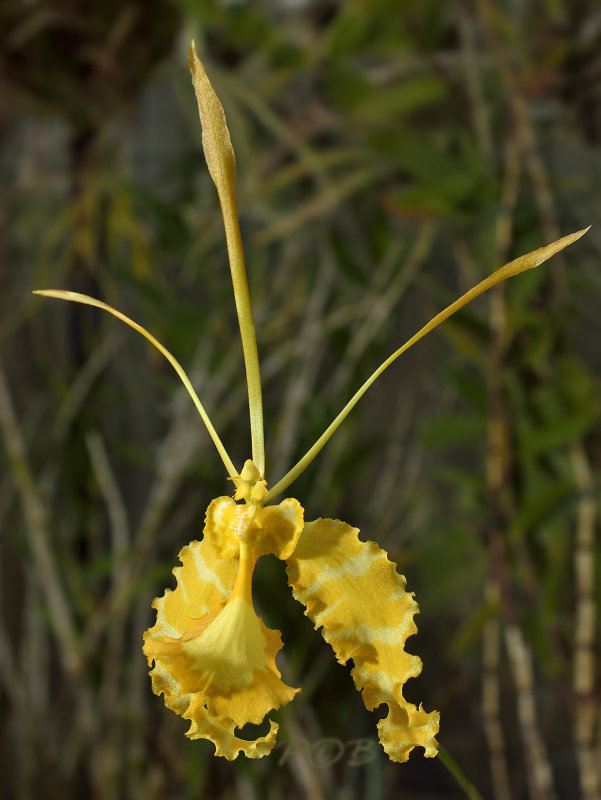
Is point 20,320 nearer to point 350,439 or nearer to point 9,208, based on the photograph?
point 9,208

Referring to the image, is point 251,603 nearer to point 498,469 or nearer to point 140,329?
point 140,329

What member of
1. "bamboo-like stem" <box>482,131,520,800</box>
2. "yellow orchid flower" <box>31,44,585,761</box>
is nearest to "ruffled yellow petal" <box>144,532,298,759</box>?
"yellow orchid flower" <box>31,44,585,761</box>

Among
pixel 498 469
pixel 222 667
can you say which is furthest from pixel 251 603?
pixel 498 469

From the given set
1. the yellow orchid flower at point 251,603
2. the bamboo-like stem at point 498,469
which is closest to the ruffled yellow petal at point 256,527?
the yellow orchid flower at point 251,603

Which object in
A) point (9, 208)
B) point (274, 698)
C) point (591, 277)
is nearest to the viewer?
point (274, 698)

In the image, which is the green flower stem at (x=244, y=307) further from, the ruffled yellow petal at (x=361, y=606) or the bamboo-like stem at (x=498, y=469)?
the bamboo-like stem at (x=498, y=469)

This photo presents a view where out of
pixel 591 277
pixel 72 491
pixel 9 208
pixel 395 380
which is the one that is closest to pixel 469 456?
pixel 395 380
